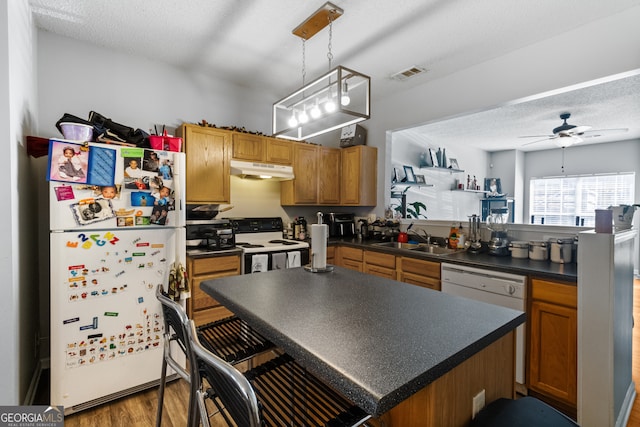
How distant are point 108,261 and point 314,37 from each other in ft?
7.46

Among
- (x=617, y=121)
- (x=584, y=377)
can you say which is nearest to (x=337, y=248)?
(x=584, y=377)

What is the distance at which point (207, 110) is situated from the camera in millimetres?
3340

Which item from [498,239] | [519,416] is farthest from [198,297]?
[498,239]

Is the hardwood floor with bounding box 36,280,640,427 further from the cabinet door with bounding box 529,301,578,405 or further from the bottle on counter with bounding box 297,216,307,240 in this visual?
the bottle on counter with bounding box 297,216,307,240

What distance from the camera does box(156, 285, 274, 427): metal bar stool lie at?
1154 millimetres

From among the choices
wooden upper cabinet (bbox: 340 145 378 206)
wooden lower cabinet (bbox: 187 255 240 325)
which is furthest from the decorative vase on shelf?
wooden lower cabinet (bbox: 187 255 240 325)

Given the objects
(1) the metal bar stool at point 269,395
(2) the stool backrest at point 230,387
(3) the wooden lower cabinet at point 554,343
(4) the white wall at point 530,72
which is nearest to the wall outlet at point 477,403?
(1) the metal bar stool at point 269,395

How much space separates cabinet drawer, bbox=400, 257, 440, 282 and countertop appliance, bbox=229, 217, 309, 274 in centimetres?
104

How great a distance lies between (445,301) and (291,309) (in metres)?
0.66

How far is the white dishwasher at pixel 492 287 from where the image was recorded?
82.4 inches

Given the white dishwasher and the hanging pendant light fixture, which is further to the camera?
the white dishwasher

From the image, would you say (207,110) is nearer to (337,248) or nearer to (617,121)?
(337,248)

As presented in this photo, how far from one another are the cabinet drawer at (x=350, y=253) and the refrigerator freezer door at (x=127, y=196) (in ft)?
6.25

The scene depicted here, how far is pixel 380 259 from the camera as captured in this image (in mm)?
3143
